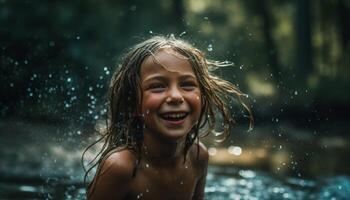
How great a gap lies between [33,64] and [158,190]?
8.94 meters

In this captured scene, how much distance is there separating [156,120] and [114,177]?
37 centimetres

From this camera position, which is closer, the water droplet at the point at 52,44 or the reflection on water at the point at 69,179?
the reflection on water at the point at 69,179

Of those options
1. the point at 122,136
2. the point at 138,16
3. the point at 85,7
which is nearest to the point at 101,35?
the point at 85,7

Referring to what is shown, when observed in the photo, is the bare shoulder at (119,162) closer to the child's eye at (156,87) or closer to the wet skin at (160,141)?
the wet skin at (160,141)

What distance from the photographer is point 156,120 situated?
3096 mm

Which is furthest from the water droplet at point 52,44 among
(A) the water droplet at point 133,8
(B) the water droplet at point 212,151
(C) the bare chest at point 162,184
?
(C) the bare chest at point 162,184

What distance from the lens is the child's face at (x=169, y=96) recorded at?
→ 121 inches

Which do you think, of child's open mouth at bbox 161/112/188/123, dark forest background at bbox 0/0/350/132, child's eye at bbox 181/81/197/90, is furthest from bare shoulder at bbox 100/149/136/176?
dark forest background at bbox 0/0/350/132

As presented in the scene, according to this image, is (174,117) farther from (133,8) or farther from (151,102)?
(133,8)

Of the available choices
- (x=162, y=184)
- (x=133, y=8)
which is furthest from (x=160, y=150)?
(x=133, y=8)

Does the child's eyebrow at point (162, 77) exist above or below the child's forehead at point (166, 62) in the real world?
below

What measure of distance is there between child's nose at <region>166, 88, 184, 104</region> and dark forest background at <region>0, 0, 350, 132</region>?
1721 mm

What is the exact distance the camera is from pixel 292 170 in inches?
288

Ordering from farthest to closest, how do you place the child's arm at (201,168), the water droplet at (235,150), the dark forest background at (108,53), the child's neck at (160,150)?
the dark forest background at (108,53)
the water droplet at (235,150)
the child's arm at (201,168)
the child's neck at (160,150)
